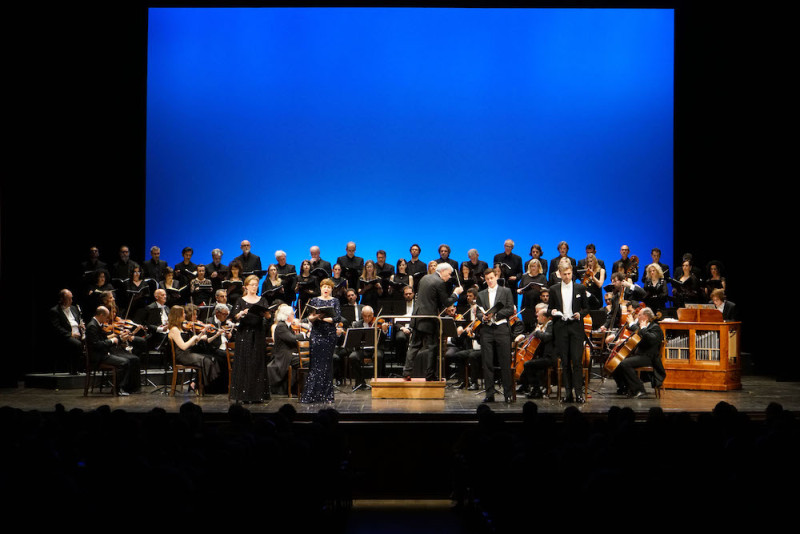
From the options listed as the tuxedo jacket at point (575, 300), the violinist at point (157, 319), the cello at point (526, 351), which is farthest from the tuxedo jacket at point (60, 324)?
the tuxedo jacket at point (575, 300)

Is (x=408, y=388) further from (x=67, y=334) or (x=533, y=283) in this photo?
(x=67, y=334)

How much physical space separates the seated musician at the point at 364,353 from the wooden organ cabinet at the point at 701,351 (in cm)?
343

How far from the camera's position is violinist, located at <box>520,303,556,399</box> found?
873cm

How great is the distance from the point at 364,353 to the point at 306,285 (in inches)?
48.3

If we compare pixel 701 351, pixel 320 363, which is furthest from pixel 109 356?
pixel 701 351

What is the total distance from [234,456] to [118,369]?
645 centimetres

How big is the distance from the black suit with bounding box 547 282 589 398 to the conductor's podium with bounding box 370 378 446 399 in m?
1.26

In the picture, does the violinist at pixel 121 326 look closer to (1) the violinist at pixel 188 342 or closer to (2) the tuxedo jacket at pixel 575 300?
(1) the violinist at pixel 188 342

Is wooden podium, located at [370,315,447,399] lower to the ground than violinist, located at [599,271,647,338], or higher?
lower

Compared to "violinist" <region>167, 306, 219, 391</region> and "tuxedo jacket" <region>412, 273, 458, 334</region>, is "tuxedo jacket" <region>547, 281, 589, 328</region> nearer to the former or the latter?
"tuxedo jacket" <region>412, 273, 458, 334</region>

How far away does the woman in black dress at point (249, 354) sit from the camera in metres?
8.54

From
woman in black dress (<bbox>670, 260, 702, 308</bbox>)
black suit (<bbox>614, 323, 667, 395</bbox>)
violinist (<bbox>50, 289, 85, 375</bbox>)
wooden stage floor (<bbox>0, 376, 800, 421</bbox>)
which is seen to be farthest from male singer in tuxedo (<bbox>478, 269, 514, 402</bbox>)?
violinist (<bbox>50, 289, 85, 375</bbox>)

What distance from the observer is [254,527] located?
3568 millimetres

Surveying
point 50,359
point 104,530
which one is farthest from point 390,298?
point 104,530
